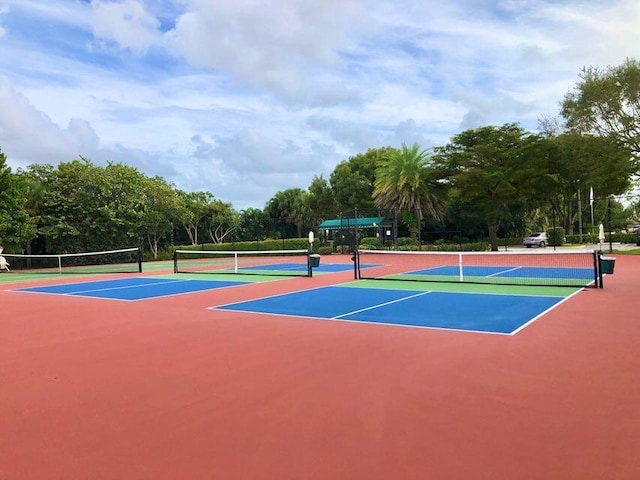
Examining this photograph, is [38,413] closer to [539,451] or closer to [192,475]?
[192,475]

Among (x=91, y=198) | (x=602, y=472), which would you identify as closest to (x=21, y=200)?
(x=91, y=198)

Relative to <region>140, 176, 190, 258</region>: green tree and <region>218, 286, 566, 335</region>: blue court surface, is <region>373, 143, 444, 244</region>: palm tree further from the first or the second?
<region>218, 286, 566, 335</region>: blue court surface

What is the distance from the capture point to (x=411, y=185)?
3431cm

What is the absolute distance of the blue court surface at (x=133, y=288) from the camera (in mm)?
13852

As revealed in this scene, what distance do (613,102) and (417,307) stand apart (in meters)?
24.5

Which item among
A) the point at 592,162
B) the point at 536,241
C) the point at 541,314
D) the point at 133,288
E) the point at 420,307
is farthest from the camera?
the point at 536,241

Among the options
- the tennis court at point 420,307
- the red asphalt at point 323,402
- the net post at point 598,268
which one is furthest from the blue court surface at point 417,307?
the net post at point 598,268

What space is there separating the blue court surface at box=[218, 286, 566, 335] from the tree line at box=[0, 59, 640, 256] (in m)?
20.9

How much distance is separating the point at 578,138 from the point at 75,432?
3095cm

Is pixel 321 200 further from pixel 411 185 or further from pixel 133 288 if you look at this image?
pixel 133 288

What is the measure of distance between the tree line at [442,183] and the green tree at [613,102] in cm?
5

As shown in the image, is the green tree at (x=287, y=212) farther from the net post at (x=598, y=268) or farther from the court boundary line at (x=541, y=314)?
the court boundary line at (x=541, y=314)

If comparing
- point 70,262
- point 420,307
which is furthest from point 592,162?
point 70,262

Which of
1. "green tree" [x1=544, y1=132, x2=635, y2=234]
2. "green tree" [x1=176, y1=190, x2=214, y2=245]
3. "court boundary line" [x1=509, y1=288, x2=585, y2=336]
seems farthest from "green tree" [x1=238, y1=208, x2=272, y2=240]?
"court boundary line" [x1=509, y1=288, x2=585, y2=336]
